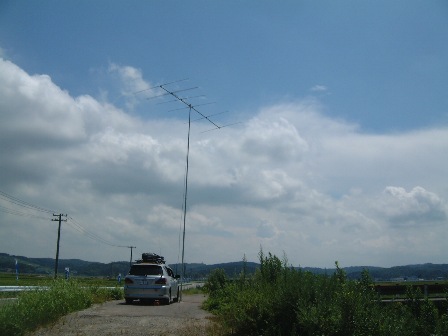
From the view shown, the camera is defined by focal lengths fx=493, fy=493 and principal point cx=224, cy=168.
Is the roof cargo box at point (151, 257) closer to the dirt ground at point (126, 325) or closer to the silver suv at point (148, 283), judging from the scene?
the silver suv at point (148, 283)

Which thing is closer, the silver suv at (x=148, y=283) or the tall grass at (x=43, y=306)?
the tall grass at (x=43, y=306)

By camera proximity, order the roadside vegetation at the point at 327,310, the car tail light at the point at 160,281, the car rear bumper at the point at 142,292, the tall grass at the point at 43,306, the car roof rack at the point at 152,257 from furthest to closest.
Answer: the car roof rack at the point at 152,257 → the car tail light at the point at 160,281 → the car rear bumper at the point at 142,292 → the tall grass at the point at 43,306 → the roadside vegetation at the point at 327,310

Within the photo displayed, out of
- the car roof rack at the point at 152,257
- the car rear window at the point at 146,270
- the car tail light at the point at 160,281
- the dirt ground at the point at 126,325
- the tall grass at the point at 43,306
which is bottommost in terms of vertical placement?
the dirt ground at the point at 126,325

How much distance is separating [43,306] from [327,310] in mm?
7926

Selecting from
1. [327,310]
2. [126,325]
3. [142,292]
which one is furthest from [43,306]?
[327,310]

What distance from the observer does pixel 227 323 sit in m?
10.1

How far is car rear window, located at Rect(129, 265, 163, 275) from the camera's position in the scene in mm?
18953

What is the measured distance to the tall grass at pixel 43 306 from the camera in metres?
10.6

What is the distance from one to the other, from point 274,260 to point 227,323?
9.25 ft

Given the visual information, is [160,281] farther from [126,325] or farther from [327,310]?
[327,310]

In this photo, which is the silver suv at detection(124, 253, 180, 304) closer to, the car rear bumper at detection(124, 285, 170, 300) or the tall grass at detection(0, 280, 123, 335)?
the car rear bumper at detection(124, 285, 170, 300)

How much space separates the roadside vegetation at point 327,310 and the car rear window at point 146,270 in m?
8.75

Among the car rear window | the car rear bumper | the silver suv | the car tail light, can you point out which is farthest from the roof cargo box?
the car rear bumper

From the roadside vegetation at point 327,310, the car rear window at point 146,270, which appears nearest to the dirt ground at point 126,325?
the roadside vegetation at point 327,310
